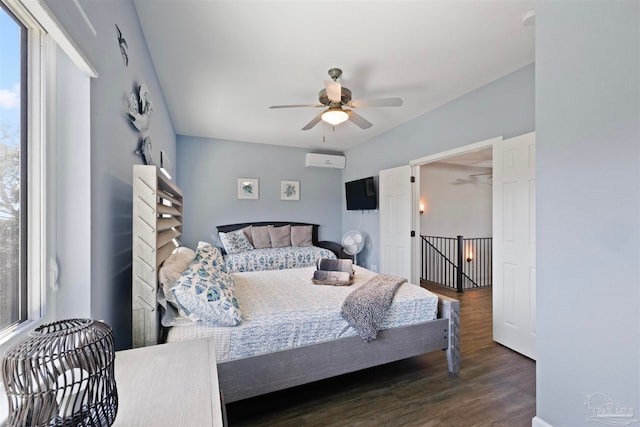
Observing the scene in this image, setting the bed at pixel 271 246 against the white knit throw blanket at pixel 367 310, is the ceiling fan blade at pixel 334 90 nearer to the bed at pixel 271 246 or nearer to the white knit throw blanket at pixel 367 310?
the white knit throw blanket at pixel 367 310

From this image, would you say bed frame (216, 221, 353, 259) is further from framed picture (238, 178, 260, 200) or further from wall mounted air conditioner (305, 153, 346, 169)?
wall mounted air conditioner (305, 153, 346, 169)

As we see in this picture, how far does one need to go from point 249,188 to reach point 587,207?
469 cm

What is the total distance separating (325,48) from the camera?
7.52ft

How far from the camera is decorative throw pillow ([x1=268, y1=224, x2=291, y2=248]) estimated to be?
5.05 meters

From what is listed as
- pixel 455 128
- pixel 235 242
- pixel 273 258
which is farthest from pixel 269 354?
pixel 235 242

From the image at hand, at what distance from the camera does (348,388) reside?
1997mm

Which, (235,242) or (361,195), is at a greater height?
(361,195)

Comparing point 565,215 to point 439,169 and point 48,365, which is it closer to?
point 48,365

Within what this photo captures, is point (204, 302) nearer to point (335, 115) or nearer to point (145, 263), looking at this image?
point (145, 263)

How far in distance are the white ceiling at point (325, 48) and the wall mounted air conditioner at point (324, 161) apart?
70.6 inches

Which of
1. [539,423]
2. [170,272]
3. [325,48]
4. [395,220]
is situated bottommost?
[539,423]

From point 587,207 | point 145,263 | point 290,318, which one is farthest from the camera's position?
point 290,318

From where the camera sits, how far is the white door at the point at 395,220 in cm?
393

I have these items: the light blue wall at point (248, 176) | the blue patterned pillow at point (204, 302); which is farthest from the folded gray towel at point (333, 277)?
the light blue wall at point (248, 176)
